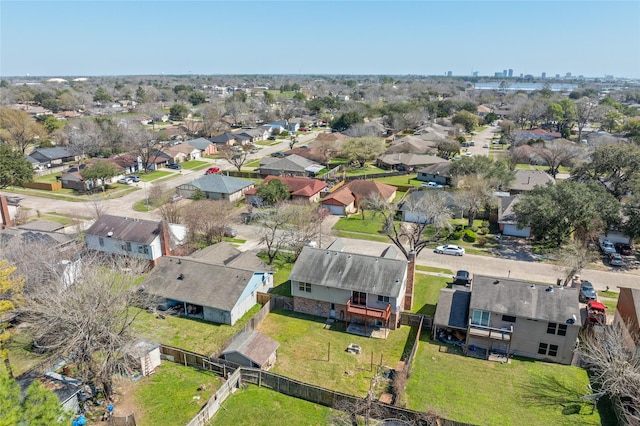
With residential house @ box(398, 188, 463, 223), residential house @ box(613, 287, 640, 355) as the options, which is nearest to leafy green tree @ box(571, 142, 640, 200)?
residential house @ box(398, 188, 463, 223)

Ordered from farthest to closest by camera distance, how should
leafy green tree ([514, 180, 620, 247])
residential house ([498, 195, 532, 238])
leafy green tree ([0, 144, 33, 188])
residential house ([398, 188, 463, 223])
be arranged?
leafy green tree ([0, 144, 33, 188])
residential house ([398, 188, 463, 223])
residential house ([498, 195, 532, 238])
leafy green tree ([514, 180, 620, 247])

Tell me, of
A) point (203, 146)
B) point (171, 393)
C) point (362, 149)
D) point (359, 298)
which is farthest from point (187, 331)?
point (203, 146)

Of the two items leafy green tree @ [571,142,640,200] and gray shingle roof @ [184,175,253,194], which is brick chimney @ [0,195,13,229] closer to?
gray shingle roof @ [184,175,253,194]

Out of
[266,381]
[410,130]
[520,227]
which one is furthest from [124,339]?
[410,130]

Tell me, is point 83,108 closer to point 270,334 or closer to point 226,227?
point 226,227

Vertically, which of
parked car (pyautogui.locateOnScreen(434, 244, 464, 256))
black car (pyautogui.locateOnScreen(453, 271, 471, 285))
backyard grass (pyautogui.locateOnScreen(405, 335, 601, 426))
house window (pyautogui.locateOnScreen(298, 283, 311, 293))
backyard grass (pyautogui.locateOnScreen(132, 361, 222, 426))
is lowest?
backyard grass (pyautogui.locateOnScreen(132, 361, 222, 426))

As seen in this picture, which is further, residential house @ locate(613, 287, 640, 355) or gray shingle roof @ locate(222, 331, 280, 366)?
residential house @ locate(613, 287, 640, 355)
